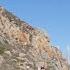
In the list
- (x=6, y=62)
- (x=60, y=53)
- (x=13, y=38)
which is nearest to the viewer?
(x=6, y=62)

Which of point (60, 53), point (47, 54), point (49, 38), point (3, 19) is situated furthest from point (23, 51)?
point (60, 53)

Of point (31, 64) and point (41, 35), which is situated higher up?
point (41, 35)

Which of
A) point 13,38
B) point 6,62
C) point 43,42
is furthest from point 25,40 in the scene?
point 6,62

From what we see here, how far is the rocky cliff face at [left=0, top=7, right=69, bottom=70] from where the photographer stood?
2005 inches

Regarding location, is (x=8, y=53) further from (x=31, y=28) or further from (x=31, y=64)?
(x=31, y=28)

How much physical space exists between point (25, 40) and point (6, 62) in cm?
1427

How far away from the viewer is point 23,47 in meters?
58.8

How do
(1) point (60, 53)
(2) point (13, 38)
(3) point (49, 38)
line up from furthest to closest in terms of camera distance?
(1) point (60, 53) < (3) point (49, 38) < (2) point (13, 38)

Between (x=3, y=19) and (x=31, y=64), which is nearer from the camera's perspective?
(x=31, y=64)

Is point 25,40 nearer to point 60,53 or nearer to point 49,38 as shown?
point 49,38

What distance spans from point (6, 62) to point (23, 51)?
24.4 ft

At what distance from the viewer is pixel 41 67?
54.8m

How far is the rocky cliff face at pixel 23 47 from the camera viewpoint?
50919mm

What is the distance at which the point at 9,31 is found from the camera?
6006 centimetres
